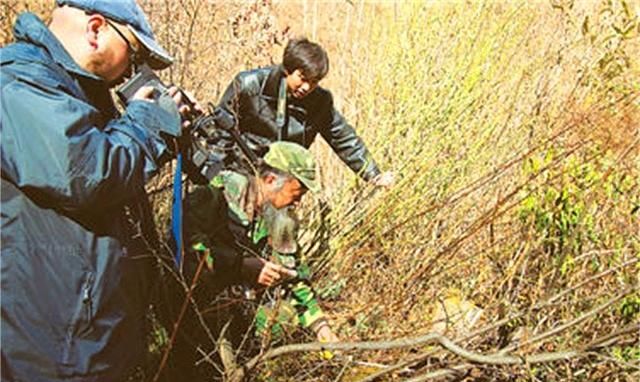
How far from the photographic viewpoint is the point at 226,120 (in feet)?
8.37

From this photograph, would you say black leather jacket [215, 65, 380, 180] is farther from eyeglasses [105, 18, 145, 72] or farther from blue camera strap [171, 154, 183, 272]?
eyeglasses [105, 18, 145, 72]

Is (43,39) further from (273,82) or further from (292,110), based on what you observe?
(292,110)

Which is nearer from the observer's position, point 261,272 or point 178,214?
point 178,214

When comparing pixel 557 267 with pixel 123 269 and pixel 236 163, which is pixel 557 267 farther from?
A: pixel 123 269

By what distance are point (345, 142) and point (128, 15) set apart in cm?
194

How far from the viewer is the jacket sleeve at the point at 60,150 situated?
141 centimetres

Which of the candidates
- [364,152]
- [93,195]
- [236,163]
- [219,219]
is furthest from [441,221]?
[93,195]

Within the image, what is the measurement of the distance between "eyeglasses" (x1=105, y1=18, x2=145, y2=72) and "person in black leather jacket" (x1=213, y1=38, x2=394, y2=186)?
101 centimetres

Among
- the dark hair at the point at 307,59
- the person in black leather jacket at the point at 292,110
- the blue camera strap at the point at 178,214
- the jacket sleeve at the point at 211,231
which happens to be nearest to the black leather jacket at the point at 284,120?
the person in black leather jacket at the point at 292,110

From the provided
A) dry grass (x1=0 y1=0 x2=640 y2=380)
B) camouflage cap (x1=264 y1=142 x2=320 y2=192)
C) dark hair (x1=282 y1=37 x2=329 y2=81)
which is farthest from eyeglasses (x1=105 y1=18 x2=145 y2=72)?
dark hair (x1=282 y1=37 x2=329 y2=81)

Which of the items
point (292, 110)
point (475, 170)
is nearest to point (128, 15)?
point (292, 110)

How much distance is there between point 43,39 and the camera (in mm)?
1529

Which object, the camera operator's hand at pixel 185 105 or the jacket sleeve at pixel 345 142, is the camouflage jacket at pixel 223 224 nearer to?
the camera operator's hand at pixel 185 105

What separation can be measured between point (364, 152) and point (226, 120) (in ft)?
3.50
